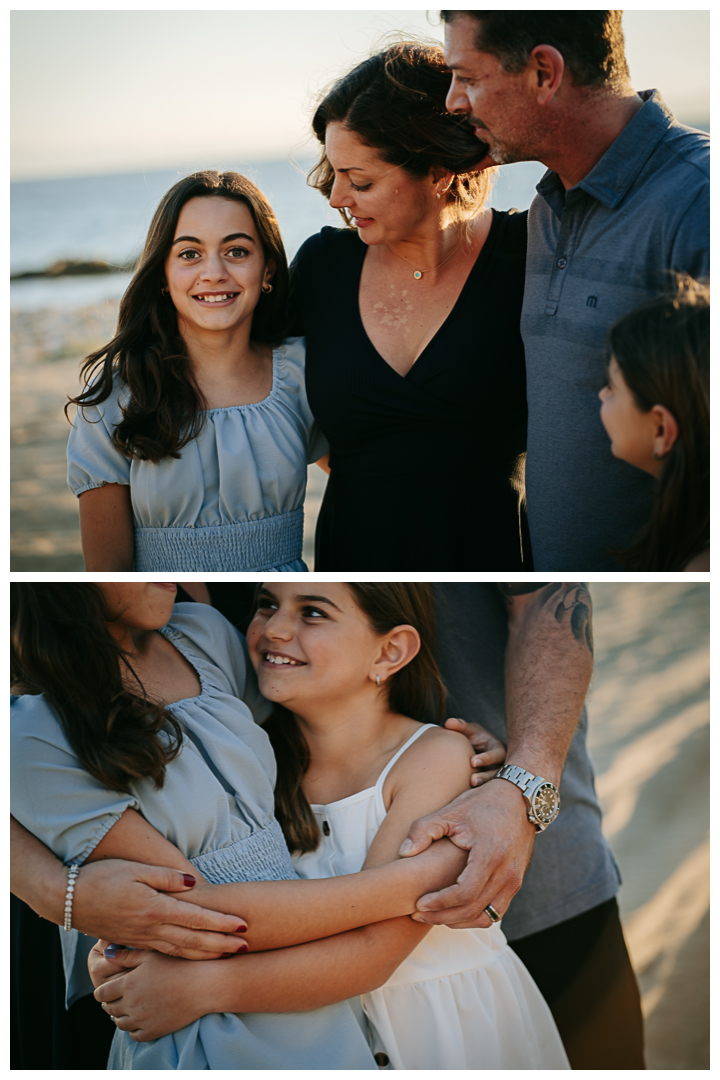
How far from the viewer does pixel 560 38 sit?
1.51 metres

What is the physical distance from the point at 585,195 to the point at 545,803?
118 cm

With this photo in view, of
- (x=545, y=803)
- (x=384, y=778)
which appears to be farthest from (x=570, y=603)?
(x=384, y=778)

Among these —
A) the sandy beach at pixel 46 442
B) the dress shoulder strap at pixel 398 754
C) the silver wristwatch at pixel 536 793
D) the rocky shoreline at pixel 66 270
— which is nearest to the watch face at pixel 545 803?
the silver wristwatch at pixel 536 793

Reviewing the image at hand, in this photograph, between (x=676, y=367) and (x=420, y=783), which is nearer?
(x=676, y=367)

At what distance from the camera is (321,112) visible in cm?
171

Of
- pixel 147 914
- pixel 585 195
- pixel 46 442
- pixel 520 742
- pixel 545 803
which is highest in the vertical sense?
pixel 46 442

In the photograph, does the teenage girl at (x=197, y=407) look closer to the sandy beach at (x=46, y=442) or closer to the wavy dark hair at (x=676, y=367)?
the sandy beach at (x=46, y=442)

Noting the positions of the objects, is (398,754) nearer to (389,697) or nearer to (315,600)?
(389,697)

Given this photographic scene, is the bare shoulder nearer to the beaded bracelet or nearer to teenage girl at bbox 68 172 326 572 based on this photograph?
teenage girl at bbox 68 172 326 572

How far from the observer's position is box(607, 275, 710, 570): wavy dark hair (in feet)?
4.79

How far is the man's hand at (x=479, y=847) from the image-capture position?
150cm

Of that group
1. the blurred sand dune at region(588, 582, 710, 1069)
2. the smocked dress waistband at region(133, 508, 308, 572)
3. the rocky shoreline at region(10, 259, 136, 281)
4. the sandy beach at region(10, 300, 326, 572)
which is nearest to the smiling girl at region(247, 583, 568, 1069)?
the smocked dress waistband at region(133, 508, 308, 572)

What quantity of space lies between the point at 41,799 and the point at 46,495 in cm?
647

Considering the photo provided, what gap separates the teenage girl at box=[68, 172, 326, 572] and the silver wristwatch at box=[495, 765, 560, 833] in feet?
2.04
